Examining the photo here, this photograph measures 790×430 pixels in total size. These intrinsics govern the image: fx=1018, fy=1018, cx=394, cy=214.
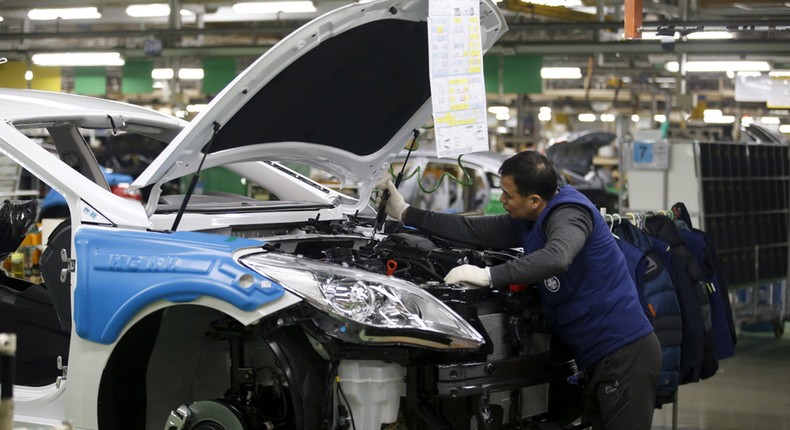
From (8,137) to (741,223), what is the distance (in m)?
6.44

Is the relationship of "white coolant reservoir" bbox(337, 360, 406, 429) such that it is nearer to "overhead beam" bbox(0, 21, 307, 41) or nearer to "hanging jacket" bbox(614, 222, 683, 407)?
"hanging jacket" bbox(614, 222, 683, 407)

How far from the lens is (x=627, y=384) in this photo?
3773 mm

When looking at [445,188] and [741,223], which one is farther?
[445,188]

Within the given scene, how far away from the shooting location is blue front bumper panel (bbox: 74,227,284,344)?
125 inches

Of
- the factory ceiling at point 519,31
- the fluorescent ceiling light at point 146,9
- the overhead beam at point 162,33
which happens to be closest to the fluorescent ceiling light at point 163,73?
the factory ceiling at point 519,31

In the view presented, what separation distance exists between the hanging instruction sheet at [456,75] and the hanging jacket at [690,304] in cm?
151

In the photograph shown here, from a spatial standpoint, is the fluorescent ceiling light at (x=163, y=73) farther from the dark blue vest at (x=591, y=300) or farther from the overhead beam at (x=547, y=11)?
the dark blue vest at (x=591, y=300)

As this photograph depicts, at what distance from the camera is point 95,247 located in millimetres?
3428

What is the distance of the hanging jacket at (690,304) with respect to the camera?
4.79m

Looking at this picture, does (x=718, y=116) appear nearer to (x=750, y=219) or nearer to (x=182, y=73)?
(x=182, y=73)

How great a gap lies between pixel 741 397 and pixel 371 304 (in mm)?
4384

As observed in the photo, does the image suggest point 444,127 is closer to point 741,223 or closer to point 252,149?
point 252,149

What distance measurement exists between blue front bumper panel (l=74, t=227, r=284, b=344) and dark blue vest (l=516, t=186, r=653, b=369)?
1133 millimetres

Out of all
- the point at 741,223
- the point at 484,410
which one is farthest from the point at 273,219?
the point at 741,223
